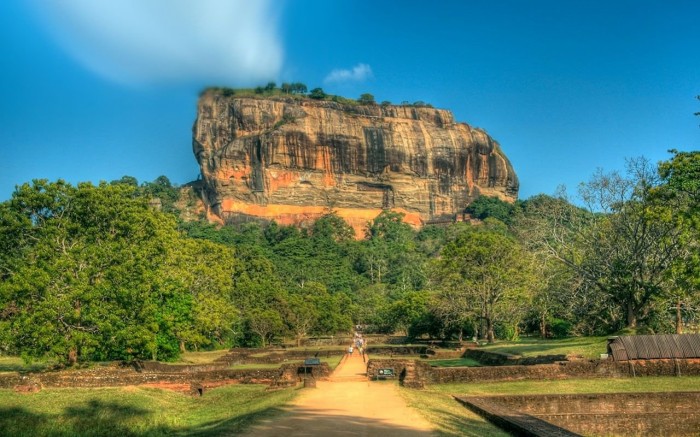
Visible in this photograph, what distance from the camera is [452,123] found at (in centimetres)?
13000

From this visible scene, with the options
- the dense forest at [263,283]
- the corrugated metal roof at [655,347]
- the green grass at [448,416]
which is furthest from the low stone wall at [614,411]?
the dense forest at [263,283]

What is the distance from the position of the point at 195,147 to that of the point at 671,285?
108552mm

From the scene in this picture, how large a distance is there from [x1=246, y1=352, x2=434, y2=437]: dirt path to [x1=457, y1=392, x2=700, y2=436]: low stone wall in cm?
241

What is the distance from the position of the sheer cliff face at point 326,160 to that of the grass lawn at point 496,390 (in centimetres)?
9900

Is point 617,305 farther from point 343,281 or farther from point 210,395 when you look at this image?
point 343,281

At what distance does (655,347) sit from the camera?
19.4 metres

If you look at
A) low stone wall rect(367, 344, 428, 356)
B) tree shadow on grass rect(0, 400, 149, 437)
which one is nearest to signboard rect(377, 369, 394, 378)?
tree shadow on grass rect(0, 400, 149, 437)

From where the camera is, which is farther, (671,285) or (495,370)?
(671,285)

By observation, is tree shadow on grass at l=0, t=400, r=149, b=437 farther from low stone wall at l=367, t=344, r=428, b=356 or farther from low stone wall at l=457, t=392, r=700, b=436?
low stone wall at l=367, t=344, r=428, b=356

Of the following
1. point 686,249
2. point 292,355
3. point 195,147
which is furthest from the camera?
point 195,147

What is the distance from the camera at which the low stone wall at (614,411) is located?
14789mm

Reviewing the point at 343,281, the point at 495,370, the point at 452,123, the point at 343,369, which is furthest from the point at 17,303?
the point at 452,123

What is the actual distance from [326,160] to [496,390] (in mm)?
102040

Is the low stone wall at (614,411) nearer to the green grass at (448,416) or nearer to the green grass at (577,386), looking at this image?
the green grass at (448,416)
